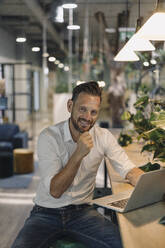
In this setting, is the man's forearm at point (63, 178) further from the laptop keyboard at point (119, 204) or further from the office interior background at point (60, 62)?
the office interior background at point (60, 62)

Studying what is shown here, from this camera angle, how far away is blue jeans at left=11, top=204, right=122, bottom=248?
1.72 metres

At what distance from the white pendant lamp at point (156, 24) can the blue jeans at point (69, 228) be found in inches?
39.0

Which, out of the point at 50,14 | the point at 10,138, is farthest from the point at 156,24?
the point at 50,14

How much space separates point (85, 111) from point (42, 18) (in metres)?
8.06

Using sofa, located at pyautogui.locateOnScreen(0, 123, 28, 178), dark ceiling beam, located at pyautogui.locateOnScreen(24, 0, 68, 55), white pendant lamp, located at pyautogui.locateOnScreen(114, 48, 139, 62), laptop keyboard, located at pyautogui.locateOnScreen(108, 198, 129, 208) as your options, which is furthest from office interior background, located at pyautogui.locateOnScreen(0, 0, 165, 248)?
laptop keyboard, located at pyautogui.locateOnScreen(108, 198, 129, 208)

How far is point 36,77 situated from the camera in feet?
44.7

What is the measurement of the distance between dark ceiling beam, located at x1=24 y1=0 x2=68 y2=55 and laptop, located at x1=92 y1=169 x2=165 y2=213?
6519 millimetres

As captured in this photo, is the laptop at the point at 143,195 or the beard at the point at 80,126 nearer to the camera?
the laptop at the point at 143,195

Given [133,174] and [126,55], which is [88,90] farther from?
[126,55]

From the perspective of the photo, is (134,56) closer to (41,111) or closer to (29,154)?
(29,154)

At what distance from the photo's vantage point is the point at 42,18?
31.2 ft

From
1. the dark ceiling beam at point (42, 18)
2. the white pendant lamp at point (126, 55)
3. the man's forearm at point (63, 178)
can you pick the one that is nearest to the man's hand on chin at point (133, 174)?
the man's forearm at point (63, 178)

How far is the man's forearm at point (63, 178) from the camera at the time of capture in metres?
1.81

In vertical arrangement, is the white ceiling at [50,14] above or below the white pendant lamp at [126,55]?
above
